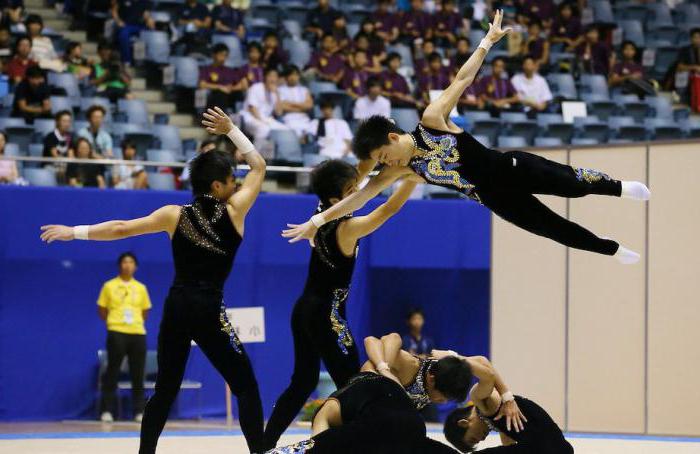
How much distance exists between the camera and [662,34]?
1812 cm

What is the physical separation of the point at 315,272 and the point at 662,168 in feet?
16.3

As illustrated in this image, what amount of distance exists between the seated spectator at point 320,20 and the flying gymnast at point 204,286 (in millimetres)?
9078

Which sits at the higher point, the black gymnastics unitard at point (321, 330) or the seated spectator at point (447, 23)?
the seated spectator at point (447, 23)

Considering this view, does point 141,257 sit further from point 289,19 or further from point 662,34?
point 662,34

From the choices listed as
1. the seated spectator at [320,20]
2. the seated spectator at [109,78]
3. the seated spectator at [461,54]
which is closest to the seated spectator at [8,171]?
the seated spectator at [109,78]

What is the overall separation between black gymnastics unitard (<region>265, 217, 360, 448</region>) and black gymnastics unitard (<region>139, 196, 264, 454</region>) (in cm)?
51

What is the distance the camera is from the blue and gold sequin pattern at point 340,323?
694 centimetres

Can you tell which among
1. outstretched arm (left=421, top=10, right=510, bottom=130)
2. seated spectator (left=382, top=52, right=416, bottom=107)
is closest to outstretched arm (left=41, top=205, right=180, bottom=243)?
outstretched arm (left=421, top=10, right=510, bottom=130)

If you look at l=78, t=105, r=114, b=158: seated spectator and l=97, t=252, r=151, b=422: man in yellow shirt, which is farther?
l=78, t=105, r=114, b=158: seated spectator

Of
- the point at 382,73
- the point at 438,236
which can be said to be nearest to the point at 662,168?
the point at 438,236

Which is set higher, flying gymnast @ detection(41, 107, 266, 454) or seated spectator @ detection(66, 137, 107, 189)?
seated spectator @ detection(66, 137, 107, 189)

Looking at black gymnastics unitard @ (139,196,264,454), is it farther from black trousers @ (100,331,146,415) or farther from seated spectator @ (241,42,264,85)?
seated spectator @ (241,42,264,85)

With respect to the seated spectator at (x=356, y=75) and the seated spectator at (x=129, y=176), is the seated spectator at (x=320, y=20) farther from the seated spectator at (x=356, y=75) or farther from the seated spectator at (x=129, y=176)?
the seated spectator at (x=129, y=176)

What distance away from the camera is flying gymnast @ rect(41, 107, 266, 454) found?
21.1 ft
